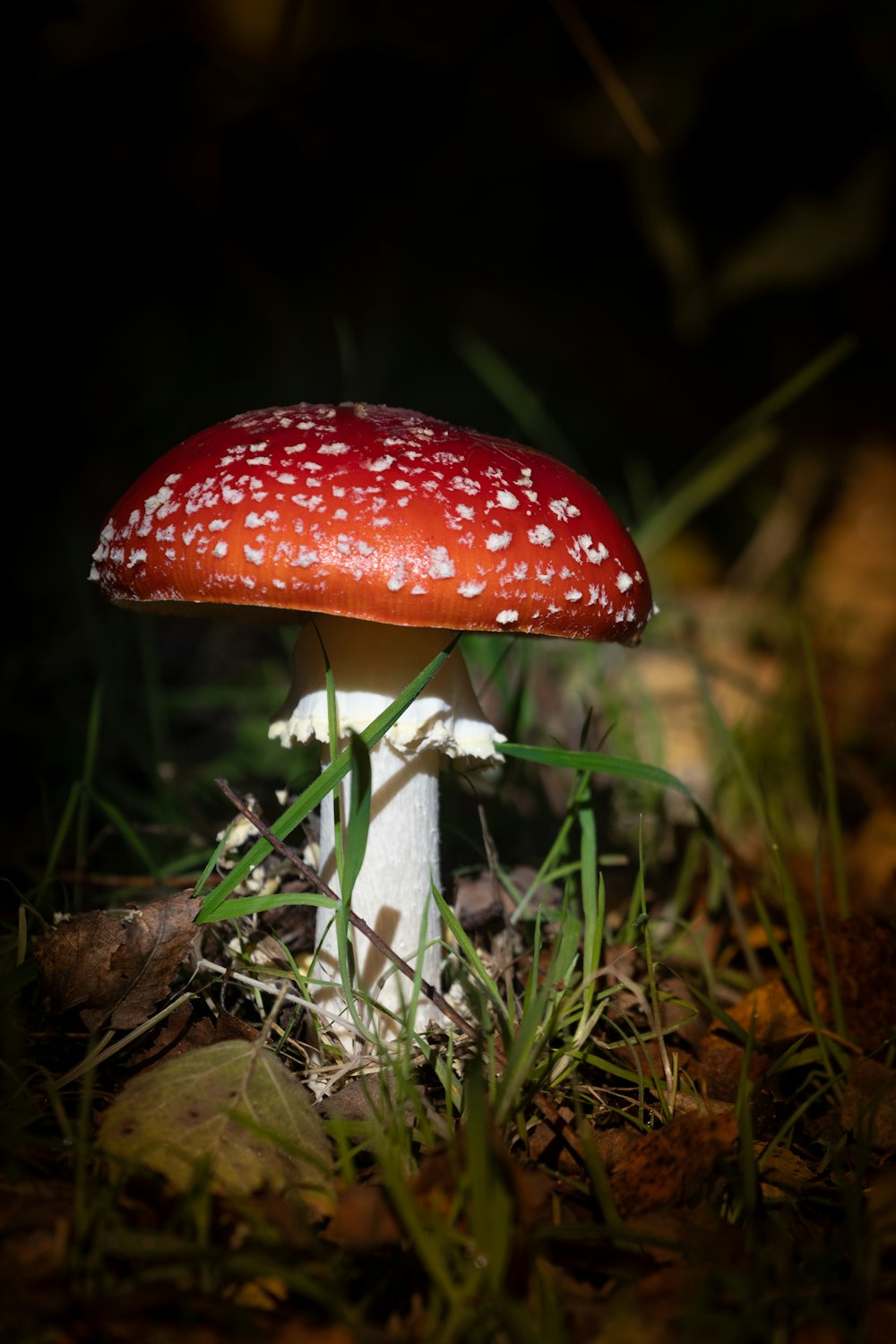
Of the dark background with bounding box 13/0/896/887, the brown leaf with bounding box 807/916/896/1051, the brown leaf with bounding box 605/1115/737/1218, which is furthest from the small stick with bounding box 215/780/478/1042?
the dark background with bounding box 13/0/896/887

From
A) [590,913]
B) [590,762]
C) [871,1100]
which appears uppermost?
[590,762]

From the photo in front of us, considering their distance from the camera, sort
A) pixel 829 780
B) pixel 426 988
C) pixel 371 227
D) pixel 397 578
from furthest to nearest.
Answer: pixel 371 227 < pixel 829 780 < pixel 426 988 < pixel 397 578

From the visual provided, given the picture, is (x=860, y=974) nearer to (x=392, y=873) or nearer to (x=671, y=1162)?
(x=671, y=1162)

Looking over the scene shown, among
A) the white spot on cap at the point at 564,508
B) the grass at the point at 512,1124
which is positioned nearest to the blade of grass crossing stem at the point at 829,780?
the grass at the point at 512,1124

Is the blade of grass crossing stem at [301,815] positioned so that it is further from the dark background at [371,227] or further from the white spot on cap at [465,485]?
the dark background at [371,227]

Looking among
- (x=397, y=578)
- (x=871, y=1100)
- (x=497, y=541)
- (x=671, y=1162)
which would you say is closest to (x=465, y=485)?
(x=497, y=541)

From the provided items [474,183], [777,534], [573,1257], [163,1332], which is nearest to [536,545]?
[573,1257]

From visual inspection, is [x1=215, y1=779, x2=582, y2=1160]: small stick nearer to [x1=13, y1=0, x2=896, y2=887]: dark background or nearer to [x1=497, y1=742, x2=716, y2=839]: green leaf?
[x1=497, y1=742, x2=716, y2=839]: green leaf

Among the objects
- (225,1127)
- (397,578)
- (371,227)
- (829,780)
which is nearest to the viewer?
(225,1127)
